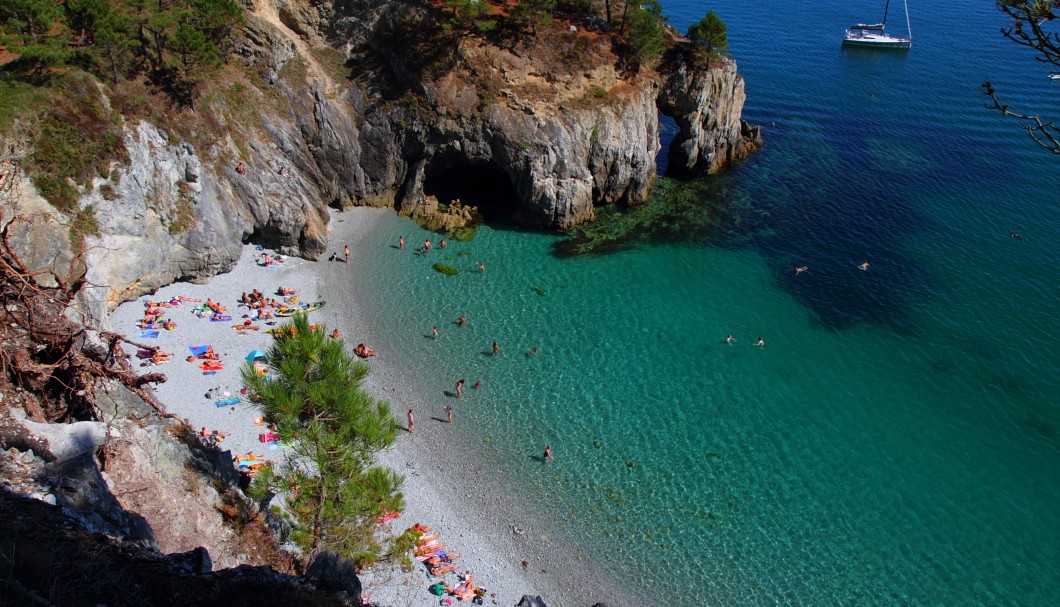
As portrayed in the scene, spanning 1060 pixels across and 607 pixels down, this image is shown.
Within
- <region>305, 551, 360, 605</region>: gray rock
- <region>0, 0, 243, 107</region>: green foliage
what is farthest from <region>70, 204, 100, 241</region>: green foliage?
<region>305, 551, 360, 605</region>: gray rock

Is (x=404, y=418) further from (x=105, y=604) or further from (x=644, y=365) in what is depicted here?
(x=105, y=604)

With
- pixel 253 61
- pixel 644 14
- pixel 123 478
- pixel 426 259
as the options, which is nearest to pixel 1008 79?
pixel 644 14

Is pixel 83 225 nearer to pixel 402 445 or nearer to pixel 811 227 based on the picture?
pixel 402 445

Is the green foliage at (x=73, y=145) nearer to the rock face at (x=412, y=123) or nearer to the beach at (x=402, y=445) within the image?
the rock face at (x=412, y=123)

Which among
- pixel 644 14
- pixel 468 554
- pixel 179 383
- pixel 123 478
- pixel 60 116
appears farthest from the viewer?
pixel 644 14

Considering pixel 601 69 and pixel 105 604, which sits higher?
pixel 601 69

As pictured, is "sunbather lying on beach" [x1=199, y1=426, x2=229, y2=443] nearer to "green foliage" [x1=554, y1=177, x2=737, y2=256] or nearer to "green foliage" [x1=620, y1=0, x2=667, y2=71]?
"green foliage" [x1=554, y1=177, x2=737, y2=256]
